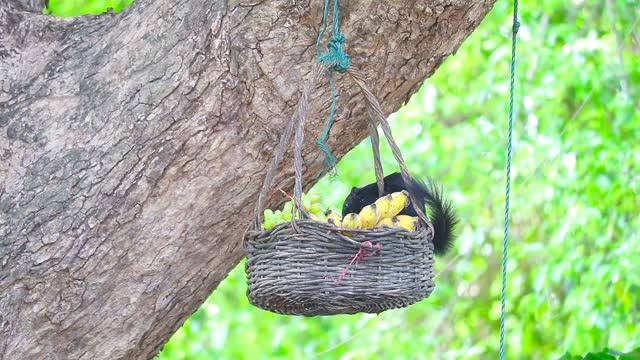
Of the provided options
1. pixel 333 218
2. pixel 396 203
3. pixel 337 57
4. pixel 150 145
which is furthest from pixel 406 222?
pixel 150 145

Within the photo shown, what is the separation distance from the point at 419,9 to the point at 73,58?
75 centimetres

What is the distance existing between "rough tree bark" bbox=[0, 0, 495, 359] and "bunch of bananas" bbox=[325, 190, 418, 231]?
40 cm

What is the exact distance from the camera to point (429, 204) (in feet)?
7.17

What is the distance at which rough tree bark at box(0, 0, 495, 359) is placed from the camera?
2.09 metres

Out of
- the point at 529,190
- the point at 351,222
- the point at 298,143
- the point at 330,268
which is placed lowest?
the point at 330,268

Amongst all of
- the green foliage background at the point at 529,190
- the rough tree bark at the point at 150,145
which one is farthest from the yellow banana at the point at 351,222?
the green foliage background at the point at 529,190

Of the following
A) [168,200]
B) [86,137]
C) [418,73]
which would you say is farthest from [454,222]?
[86,137]

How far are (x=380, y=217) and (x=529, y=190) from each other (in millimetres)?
2880

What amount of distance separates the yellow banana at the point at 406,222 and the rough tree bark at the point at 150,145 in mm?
417

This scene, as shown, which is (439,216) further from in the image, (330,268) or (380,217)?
(330,268)

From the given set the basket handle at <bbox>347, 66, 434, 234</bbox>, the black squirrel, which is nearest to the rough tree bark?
the black squirrel

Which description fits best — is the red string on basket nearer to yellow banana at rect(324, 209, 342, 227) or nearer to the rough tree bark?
yellow banana at rect(324, 209, 342, 227)

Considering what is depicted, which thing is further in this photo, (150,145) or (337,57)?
(150,145)

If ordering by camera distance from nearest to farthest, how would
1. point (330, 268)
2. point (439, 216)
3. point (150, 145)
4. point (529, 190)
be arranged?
1. point (330, 268)
2. point (150, 145)
3. point (439, 216)
4. point (529, 190)
